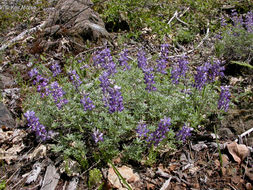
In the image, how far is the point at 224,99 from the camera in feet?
12.6

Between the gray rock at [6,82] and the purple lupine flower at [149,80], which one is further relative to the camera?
the gray rock at [6,82]

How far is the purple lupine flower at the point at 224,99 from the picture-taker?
3498 millimetres

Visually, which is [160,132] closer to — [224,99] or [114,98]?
[114,98]

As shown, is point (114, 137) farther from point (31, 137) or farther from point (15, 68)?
point (15, 68)

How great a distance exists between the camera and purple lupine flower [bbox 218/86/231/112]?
11.5 feet

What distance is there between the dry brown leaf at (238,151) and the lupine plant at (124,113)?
603 millimetres

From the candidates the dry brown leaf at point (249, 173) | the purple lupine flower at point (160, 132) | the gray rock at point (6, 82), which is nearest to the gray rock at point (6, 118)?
the gray rock at point (6, 82)

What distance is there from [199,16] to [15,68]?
594 centimetres

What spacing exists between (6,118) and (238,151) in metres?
4.17

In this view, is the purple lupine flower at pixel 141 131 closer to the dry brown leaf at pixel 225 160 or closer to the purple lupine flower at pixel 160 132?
the purple lupine flower at pixel 160 132

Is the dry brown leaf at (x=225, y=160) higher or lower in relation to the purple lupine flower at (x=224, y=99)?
lower

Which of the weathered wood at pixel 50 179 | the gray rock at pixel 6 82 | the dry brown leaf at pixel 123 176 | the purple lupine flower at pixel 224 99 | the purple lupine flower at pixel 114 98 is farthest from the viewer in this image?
the gray rock at pixel 6 82

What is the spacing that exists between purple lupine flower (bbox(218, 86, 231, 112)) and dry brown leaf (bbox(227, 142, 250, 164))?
0.63 meters

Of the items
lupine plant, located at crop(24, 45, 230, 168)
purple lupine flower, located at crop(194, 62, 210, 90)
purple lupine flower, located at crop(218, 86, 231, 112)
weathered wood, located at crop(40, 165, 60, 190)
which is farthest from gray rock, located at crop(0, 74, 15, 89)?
purple lupine flower, located at crop(218, 86, 231, 112)
